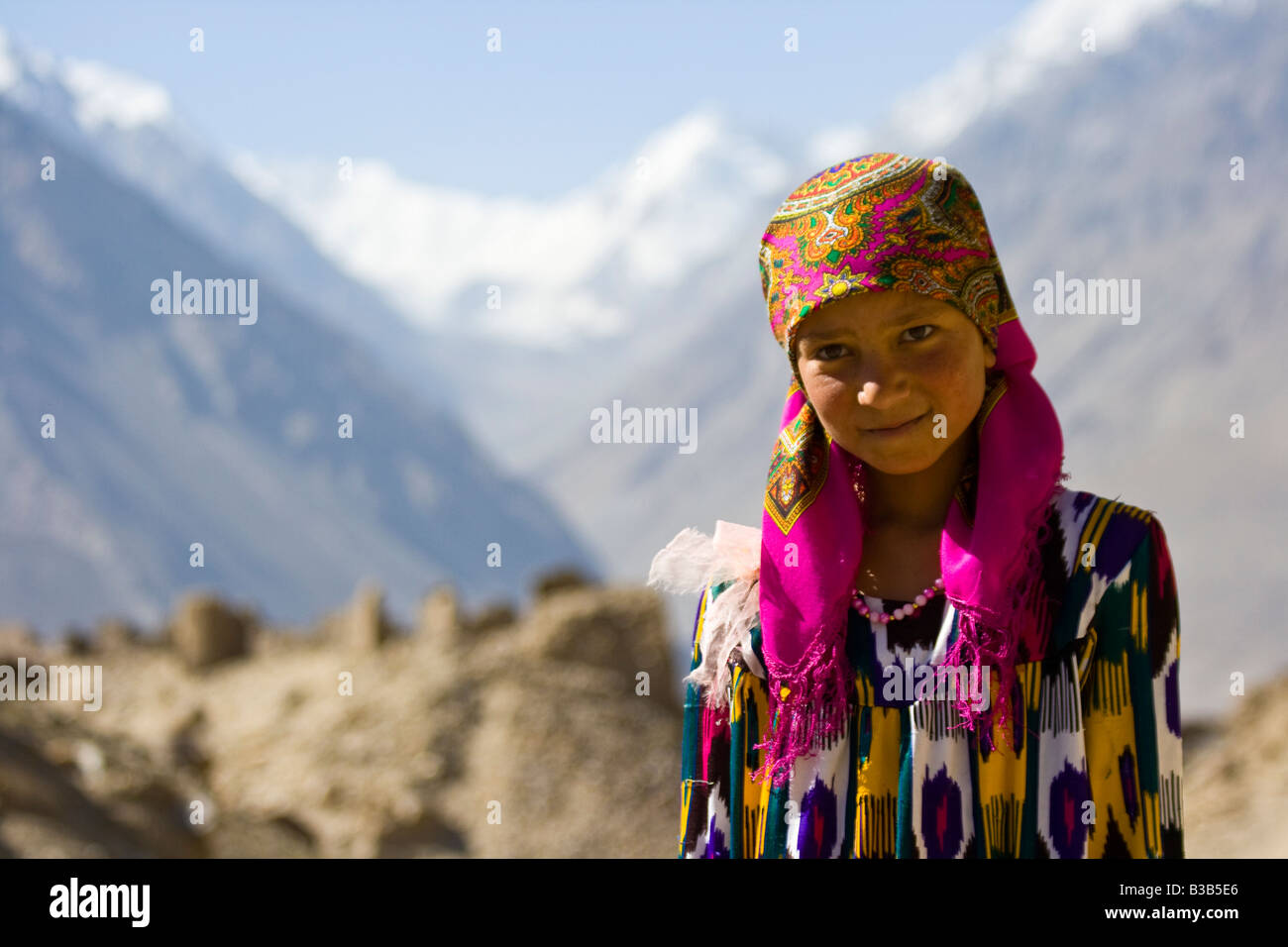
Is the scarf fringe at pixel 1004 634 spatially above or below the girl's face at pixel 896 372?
below

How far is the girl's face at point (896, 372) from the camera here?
6.05 feet

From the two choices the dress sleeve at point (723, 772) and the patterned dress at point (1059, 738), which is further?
the dress sleeve at point (723, 772)

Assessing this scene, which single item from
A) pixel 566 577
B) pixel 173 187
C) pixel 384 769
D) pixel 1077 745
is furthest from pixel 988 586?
pixel 173 187

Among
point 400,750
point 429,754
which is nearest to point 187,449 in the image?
point 400,750

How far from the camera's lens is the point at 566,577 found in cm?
1357

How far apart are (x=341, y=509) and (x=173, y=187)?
187ft

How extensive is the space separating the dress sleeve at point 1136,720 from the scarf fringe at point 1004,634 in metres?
0.08

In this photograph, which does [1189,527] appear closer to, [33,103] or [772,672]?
[772,672]

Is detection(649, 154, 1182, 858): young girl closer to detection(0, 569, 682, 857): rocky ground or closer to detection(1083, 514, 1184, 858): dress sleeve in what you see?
detection(1083, 514, 1184, 858): dress sleeve

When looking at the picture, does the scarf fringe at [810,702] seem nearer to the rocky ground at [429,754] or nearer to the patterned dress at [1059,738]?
the patterned dress at [1059,738]

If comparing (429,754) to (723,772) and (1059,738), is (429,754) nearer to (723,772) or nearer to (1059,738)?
(723,772)

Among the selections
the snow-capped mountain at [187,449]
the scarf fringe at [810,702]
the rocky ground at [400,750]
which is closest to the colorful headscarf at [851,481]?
the scarf fringe at [810,702]

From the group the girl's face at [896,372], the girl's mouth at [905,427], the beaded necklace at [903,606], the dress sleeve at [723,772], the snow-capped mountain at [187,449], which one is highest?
the snow-capped mountain at [187,449]

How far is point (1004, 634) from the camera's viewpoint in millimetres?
1788
